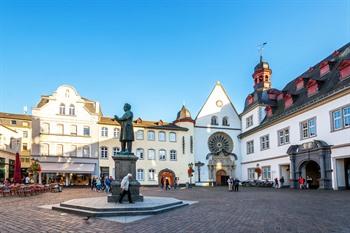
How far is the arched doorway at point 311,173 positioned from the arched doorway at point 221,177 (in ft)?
60.1

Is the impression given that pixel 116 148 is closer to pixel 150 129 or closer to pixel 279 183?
pixel 150 129

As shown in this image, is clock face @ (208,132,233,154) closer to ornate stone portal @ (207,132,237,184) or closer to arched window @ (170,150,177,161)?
ornate stone portal @ (207,132,237,184)

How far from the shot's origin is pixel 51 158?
46000 millimetres

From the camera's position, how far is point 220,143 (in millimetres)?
54938

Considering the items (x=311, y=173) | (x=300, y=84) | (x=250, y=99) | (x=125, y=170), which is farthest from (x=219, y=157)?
(x=125, y=170)

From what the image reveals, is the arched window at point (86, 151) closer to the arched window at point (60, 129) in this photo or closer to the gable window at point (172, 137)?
the arched window at point (60, 129)

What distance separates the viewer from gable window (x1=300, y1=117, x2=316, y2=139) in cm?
3344

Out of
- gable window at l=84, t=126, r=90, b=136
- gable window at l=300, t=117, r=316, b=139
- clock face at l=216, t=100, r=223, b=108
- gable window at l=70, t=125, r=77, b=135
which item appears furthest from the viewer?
clock face at l=216, t=100, r=223, b=108

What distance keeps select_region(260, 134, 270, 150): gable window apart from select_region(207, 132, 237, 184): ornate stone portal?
8937 millimetres

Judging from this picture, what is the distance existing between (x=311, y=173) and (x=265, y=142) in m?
8.71

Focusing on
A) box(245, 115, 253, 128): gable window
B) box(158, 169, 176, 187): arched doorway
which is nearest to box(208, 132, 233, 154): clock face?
box(245, 115, 253, 128): gable window

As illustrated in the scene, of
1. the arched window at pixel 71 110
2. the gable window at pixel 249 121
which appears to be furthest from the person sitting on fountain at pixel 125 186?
the gable window at pixel 249 121

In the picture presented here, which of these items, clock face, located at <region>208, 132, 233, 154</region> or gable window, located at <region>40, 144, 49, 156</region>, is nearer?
gable window, located at <region>40, 144, 49, 156</region>

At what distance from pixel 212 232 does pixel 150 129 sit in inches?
1676
